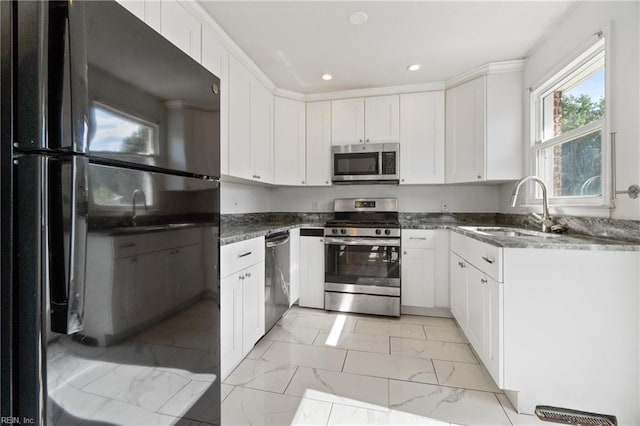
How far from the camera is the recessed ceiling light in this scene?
1.96m

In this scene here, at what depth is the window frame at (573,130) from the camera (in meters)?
1.65

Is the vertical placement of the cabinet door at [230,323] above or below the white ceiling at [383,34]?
below

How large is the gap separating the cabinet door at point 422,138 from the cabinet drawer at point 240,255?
1868mm

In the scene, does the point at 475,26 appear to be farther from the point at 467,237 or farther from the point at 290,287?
the point at 290,287

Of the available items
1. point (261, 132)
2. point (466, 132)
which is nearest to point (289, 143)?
point (261, 132)

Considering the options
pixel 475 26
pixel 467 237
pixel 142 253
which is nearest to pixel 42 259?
pixel 142 253

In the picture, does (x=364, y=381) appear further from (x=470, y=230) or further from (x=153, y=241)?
(x=153, y=241)

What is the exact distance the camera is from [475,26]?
2115mm

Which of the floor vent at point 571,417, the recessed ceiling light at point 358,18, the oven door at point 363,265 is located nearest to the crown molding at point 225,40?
the recessed ceiling light at point 358,18

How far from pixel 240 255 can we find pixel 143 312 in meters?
1.13

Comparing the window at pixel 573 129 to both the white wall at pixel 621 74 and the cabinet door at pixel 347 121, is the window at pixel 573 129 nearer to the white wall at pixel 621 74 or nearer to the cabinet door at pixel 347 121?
the white wall at pixel 621 74

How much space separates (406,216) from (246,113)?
2208mm

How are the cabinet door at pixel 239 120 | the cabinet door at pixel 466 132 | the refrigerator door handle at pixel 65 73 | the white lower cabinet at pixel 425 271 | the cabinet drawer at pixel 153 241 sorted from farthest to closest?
the white lower cabinet at pixel 425 271
the cabinet door at pixel 466 132
the cabinet door at pixel 239 120
the cabinet drawer at pixel 153 241
the refrigerator door handle at pixel 65 73

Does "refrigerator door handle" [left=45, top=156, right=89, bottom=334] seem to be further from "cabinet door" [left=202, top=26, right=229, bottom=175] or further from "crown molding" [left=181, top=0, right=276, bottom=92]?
"crown molding" [left=181, top=0, right=276, bottom=92]
